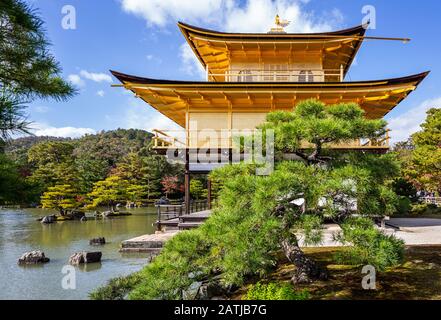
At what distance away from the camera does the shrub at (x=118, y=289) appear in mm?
4578

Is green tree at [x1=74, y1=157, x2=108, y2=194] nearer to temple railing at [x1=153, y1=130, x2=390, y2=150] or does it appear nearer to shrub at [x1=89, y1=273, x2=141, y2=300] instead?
temple railing at [x1=153, y1=130, x2=390, y2=150]

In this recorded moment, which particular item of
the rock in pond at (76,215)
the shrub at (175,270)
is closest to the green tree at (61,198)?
the rock in pond at (76,215)

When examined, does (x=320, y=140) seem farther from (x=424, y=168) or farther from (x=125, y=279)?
(x=424, y=168)

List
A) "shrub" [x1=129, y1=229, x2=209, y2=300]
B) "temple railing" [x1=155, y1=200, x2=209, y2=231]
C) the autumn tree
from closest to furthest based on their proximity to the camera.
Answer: "shrub" [x1=129, y1=229, x2=209, y2=300] < "temple railing" [x1=155, y1=200, x2=209, y2=231] < the autumn tree

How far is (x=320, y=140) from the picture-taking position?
5023 mm

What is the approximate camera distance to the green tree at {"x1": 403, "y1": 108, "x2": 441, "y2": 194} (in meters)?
17.1

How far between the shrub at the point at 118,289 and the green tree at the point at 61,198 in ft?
69.8

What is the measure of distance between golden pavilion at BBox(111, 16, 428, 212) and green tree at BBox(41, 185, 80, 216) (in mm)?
13236

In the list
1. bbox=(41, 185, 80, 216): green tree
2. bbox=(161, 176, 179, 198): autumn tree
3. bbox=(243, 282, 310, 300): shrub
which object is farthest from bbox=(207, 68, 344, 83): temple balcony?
bbox=(161, 176, 179, 198): autumn tree

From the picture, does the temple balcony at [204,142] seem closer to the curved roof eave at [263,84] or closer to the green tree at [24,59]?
the curved roof eave at [263,84]

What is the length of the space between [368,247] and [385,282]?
1.33 metres

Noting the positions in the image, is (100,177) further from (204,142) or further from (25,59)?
(25,59)

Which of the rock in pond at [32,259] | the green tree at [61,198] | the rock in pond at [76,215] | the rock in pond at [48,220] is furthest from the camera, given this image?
the rock in pond at [76,215]

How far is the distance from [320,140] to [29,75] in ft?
13.4
